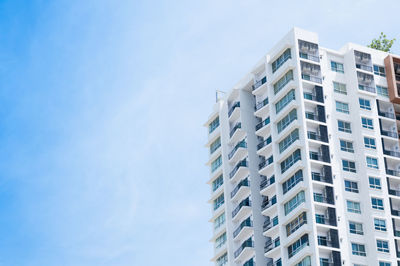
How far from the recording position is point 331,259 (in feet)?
341

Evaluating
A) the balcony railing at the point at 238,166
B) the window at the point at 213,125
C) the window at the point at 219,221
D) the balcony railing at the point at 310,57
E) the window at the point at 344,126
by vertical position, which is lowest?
the window at the point at 219,221

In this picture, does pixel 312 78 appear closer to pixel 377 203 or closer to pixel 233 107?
pixel 233 107

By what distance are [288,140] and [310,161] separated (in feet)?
16.3

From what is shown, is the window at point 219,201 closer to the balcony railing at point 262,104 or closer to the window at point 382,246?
the balcony railing at point 262,104

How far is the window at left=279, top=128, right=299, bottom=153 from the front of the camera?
11081cm

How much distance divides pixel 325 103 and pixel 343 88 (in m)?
4.66

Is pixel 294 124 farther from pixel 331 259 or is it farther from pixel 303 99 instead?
pixel 331 259

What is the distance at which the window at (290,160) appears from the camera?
110 meters

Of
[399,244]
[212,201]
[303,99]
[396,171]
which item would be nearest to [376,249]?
[399,244]

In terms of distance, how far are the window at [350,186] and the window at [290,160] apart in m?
6.50

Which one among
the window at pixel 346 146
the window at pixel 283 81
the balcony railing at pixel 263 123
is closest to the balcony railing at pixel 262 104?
the balcony railing at pixel 263 123

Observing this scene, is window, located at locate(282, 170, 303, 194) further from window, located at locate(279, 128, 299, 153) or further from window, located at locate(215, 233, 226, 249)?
window, located at locate(215, 233, 226, 249)

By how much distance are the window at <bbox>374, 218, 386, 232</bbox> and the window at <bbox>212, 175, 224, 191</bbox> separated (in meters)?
24.7

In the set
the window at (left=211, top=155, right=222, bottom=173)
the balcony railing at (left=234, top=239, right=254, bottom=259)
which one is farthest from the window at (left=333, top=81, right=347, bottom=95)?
the balcony railing at (left=234, top=239, right=254, bottom=259)
